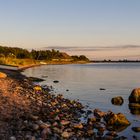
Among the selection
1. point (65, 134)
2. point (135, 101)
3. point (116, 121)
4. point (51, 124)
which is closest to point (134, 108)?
point (135, 101)

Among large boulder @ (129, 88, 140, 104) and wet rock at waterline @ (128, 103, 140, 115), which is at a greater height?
large boulder @ (129, 88, 140, 104)

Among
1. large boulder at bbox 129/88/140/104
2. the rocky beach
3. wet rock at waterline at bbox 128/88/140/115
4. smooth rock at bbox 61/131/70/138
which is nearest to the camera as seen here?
the rocky beach

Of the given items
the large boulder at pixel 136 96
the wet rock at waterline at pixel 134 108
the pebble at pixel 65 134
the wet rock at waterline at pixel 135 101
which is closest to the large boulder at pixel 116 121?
the pebble at pixel 65 134

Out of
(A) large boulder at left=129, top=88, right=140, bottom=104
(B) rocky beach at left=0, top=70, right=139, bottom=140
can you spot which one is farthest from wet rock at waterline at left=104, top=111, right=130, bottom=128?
(A) large boulder at left=129, top=88, right=140, bottom=104

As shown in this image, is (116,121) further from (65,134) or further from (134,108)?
(134,108)

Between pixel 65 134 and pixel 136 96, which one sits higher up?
pixel 136 96

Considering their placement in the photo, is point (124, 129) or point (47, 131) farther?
point (124, 129)

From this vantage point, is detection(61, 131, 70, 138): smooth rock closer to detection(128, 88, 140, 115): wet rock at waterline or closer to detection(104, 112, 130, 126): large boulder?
detection(104, 112, 130, 126): large boulder

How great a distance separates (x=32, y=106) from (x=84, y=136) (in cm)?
725

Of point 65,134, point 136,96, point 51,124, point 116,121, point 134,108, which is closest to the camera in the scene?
point 65,134

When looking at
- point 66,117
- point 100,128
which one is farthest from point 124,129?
point 66,117

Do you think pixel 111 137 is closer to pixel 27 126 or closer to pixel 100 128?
pixel 100 128

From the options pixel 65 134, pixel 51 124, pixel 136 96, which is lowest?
pixel 65 134

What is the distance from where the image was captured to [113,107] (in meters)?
31.9
